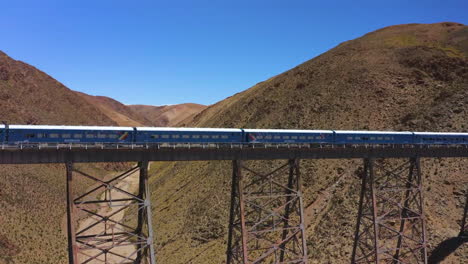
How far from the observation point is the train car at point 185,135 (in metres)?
22.1

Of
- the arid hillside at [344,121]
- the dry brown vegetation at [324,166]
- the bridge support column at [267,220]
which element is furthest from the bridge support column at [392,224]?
the bridge support column at [267,220]

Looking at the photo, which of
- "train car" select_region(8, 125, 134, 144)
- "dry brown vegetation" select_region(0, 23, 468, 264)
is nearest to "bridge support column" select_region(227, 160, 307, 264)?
"dry brown vegetation" select_region(0, 23, 468, 264)

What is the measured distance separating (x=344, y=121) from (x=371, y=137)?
25.5 meters

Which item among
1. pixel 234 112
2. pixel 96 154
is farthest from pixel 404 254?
pixel 234 112

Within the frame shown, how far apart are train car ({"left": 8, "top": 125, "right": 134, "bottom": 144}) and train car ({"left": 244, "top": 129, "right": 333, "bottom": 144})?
8.73 metres

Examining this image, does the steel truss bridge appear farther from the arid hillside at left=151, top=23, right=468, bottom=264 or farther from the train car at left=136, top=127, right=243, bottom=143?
the arid hillside at left=151, top=23, right=468, bottom=264

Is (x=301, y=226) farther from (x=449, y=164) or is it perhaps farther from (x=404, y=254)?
(x=449, y=164)

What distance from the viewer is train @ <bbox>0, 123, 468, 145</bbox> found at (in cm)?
1955

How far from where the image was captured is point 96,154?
2120cm

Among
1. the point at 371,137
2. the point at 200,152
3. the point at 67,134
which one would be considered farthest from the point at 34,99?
the point at 371,137

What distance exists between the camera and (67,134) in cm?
2008

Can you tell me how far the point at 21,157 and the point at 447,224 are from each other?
123 feet

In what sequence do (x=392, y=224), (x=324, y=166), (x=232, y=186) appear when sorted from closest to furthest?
(x=232, y=186)
(x=392, y=224)
(x=324, y=166)

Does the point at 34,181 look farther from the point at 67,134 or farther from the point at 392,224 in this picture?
the point at 392,224
